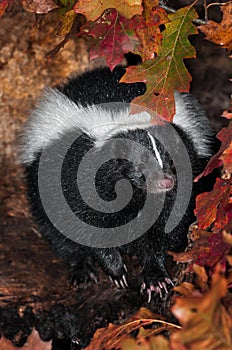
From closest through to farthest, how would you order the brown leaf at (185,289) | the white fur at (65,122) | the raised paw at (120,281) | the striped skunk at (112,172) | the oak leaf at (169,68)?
the brown leaf at (185,289) → the oak leaf at (169,68) → the striped skunk at (112,172) → the white fur at (65,122) → the raised paw at (120,281)

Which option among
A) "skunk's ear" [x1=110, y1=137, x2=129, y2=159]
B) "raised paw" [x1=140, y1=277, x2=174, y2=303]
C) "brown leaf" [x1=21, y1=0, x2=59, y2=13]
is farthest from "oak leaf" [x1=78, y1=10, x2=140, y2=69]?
"raised paw" [x1=140, y1=277, x2=174, y2=303]

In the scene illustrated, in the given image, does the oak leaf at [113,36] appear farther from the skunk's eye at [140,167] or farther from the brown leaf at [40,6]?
the skunk's eye at [140,167]

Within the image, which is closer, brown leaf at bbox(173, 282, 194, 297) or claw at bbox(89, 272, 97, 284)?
brown leaf at bbox(173, 282, 194, 297)

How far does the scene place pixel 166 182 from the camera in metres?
3.64

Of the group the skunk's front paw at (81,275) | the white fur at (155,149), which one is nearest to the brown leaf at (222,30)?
the white fur at (155,149)

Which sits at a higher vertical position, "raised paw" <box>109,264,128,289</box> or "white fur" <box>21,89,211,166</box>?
"white fur" <box>21,89,211,166</box>

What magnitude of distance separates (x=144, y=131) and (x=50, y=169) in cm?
80

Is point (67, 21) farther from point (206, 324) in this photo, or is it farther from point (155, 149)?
point (206, 324)

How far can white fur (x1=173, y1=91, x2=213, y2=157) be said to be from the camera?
4325 mm

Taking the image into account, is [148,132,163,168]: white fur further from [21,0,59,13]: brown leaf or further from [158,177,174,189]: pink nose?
[21,0,59,13]: brown leaf

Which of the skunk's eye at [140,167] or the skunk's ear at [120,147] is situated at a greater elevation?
the skunk's ear at [120,147]

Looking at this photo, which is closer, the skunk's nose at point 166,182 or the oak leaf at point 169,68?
the oak leaf at point 169,68

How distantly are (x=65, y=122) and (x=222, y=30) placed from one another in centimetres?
181

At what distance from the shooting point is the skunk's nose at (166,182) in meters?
3.64
